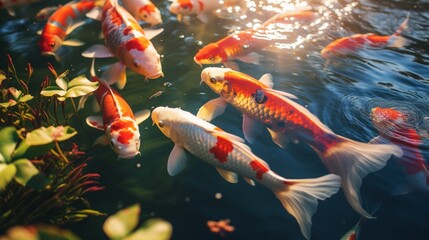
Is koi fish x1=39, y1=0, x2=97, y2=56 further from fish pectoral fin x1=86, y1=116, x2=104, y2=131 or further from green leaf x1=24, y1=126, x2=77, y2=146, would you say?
green leaf x1=24, y1=126, x2=77, y2=146

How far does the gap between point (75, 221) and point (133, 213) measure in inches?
49.4

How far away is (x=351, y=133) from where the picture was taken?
319cm

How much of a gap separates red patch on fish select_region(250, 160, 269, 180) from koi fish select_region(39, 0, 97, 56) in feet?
10.3

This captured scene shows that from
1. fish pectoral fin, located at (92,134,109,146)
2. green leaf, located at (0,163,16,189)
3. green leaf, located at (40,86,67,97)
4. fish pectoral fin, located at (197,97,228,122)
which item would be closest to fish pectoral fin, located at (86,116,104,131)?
fish pectoral fin, located at (92,134,109,146)

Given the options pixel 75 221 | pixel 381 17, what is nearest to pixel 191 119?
pixel 75 221

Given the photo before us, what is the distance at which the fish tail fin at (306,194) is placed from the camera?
7.55ft

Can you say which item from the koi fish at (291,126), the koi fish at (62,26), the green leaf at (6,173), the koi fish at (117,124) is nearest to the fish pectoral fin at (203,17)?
the koi fish at (62,26)

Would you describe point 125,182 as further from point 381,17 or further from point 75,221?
point 381,17

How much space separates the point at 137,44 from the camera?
3.60 metres

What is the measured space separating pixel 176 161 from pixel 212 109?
0.71 meters

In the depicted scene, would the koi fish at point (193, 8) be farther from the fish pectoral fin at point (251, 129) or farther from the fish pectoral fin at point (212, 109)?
the fish pectoral fin at point (251, 129)

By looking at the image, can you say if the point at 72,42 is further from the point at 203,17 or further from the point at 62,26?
the point at 203,17

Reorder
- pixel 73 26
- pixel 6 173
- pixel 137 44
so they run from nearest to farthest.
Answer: pixel 6 173
pixel 137 44
pixel 73 26

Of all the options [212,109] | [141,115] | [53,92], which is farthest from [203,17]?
[53,92]
